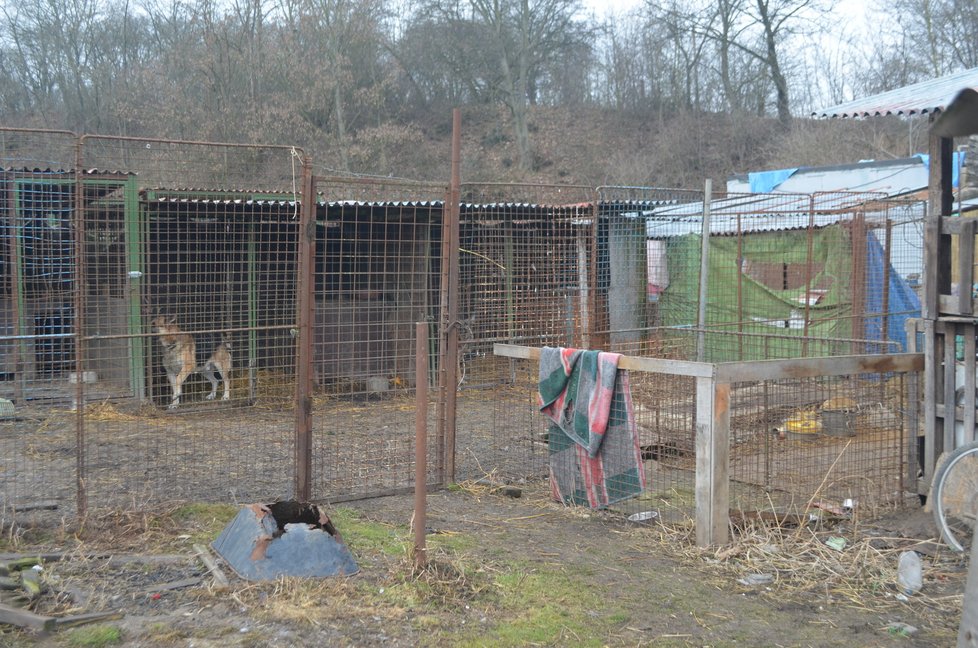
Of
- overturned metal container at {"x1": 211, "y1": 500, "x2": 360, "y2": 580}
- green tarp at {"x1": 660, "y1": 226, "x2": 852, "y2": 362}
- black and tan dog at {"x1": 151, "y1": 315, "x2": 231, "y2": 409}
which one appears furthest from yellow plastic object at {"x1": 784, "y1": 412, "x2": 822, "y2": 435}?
black and tan dog at {"x1": 151, "y1": 315, "x2": 231, "y2": 409}

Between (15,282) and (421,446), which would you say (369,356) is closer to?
(15,282)

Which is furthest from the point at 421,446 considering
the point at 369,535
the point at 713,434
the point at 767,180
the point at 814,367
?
the point at 767,180

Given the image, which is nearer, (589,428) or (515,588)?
(515,588)

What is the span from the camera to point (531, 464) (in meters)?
7.63

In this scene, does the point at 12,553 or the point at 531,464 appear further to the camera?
the point at 531,464

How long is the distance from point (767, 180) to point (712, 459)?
12.2 meters

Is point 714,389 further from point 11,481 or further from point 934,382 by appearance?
point 11,481

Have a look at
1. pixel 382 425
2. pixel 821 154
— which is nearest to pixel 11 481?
pixel 382 425

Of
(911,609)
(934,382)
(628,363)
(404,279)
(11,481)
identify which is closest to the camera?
(911,609)

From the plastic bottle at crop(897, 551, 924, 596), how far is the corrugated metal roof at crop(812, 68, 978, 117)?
293 cm

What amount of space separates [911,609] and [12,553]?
498cm

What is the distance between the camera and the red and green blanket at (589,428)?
5.78 meters

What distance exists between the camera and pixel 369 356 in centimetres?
1000

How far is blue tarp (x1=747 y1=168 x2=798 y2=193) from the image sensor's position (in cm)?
1580
